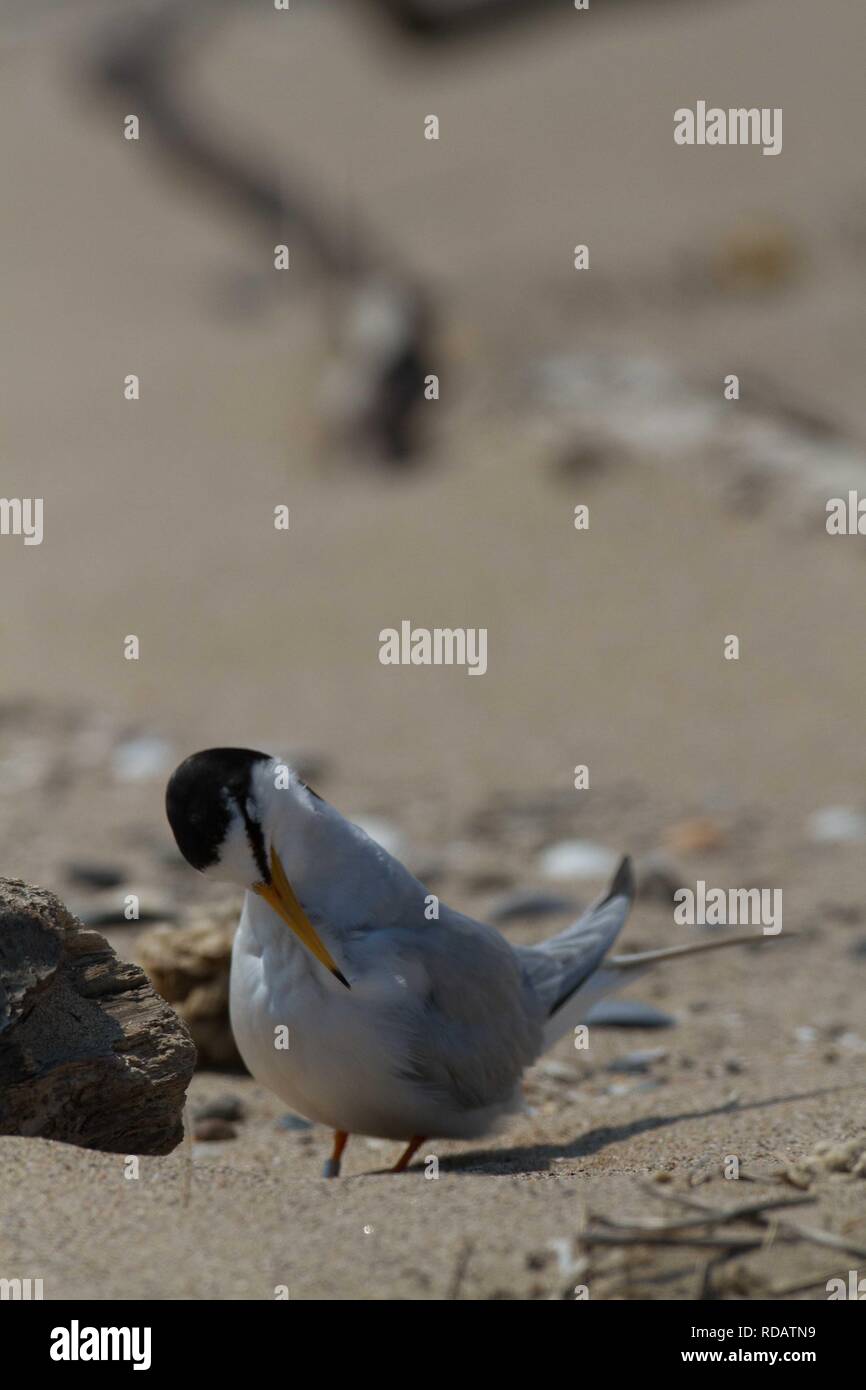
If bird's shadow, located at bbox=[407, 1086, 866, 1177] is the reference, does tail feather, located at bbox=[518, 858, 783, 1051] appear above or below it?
above

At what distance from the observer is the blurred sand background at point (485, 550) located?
332 centimetres

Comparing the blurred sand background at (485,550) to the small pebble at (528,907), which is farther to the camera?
the small pebble at (528,907)

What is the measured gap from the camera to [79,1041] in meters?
3.24

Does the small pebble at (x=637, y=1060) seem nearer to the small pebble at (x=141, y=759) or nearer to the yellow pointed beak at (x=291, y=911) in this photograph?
the yellow pointed beak at (x=291, y=911)

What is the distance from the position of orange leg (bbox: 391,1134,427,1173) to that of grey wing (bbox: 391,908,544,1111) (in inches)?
4.1

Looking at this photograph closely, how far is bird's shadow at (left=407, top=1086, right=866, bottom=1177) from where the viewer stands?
11.3ft

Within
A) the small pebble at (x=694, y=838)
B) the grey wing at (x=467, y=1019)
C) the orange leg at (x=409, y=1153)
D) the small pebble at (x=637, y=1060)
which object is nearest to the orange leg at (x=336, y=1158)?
the orange leg at (x=409, y=1153)

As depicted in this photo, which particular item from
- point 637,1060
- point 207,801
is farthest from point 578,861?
point 207,801

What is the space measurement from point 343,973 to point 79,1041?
0.54 meters

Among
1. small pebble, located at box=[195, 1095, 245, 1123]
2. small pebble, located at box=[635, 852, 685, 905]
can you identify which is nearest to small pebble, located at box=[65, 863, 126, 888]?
small pebble, located at box=[195, 1095, 245, 1123]

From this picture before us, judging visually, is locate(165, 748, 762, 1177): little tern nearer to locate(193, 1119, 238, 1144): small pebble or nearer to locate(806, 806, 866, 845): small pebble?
locate(193, 1119, 238, 1144): small pebble

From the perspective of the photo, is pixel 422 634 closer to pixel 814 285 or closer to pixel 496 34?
pixel 814 285

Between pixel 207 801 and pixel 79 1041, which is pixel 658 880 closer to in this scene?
pixel 207 801
